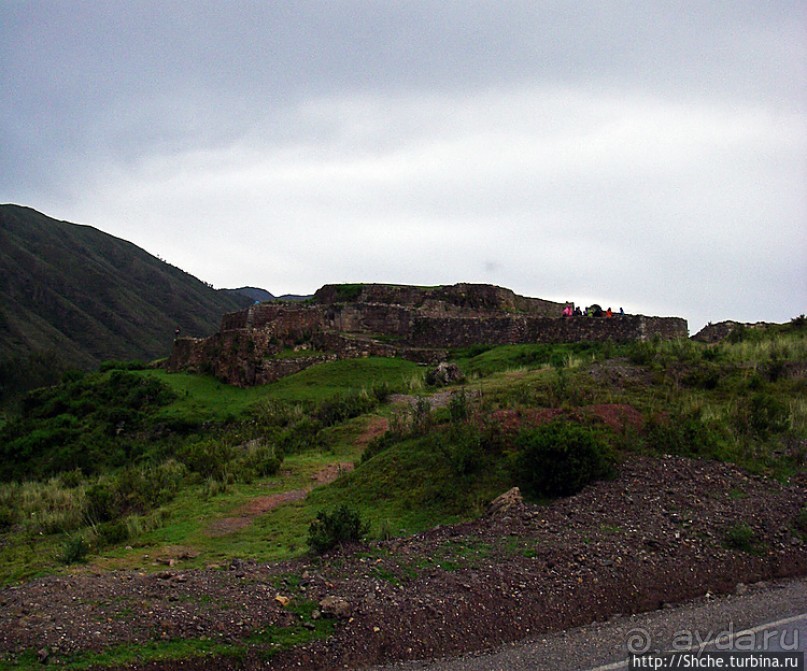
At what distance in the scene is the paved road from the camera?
5.49 metres

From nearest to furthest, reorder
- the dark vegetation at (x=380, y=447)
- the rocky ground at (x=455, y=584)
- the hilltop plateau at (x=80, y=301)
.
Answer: the rocky ground at (x=455, y=584), the dark vegetation at (x=380, y=447), the hilltop plateau at (x=80, y=301)

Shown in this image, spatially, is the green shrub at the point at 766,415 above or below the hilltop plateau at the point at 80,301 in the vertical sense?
below

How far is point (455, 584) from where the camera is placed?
262 inches

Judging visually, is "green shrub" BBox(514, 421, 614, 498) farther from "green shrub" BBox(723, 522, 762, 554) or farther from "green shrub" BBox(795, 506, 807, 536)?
"green shrub" BBox(795, 506, 807, 536)

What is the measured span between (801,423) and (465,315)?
1669cm

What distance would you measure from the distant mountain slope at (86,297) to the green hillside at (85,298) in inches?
4.2

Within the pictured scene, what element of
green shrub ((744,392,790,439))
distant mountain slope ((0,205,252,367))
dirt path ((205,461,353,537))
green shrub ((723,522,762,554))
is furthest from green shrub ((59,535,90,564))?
distant mountain slope ((0,205,252,367))

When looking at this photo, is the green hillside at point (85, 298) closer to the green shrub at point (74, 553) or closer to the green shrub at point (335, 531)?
the green shrub at point (74, 553)

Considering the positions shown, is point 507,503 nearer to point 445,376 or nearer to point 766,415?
point 766,415

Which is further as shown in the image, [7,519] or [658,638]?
[7,519]

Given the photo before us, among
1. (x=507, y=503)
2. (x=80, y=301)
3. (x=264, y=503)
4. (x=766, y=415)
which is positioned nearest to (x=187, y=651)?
(x=507, y=503)

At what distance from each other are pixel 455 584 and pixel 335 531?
157 centimetres

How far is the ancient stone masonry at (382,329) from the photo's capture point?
2212 centimetres

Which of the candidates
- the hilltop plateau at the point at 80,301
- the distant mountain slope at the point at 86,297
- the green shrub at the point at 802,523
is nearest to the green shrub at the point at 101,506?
the green shrub at the point at 802,523
